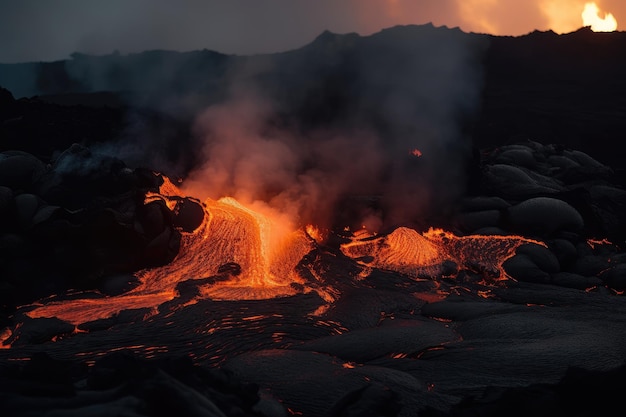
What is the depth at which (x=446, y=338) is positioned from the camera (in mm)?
5281

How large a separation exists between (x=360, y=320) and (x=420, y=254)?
2958mm

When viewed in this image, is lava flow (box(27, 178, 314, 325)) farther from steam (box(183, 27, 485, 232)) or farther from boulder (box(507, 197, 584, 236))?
boulder (box(507, 197, 584, 236))

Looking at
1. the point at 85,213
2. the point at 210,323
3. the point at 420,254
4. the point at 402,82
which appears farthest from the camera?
the point at 402,82

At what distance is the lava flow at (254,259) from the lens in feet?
21.5

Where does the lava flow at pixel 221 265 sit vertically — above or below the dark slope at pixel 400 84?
below

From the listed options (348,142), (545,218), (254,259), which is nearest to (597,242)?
(545,218)

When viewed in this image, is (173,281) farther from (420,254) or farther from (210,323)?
(420,254)

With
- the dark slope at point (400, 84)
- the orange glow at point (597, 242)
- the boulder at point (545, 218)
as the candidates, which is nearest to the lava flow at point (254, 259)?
the boulder at point (545, 218)

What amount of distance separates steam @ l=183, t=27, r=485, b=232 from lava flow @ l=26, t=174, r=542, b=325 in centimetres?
65

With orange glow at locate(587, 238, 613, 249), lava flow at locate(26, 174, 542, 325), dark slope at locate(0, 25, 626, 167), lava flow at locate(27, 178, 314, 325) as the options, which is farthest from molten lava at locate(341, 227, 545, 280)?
dark slope at locate(0, 25, 626, 167)

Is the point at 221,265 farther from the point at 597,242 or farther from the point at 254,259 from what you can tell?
the point at 597,242

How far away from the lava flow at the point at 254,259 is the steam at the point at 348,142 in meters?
0.65

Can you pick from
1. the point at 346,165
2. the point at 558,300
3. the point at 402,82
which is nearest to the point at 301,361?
the point at 558,300

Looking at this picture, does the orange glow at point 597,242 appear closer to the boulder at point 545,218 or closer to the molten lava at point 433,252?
the boulder at point 545,218
